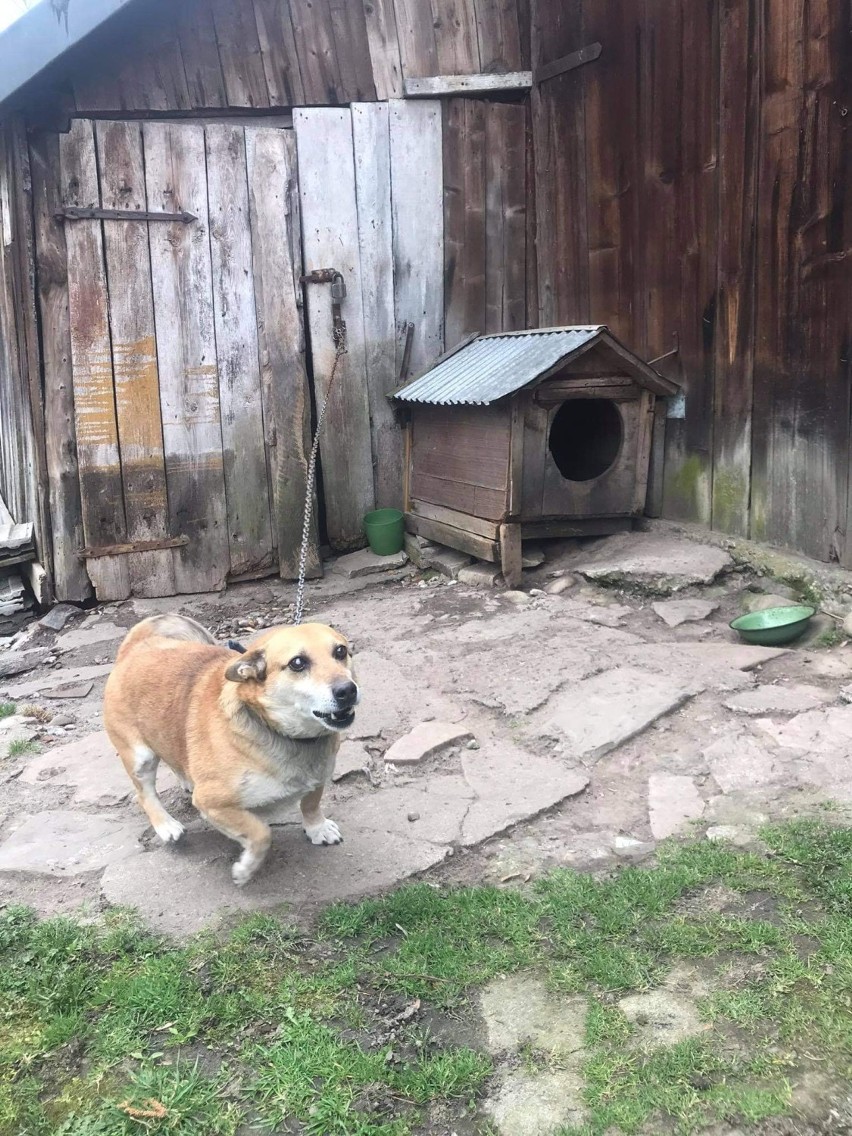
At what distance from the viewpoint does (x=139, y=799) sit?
3516 mm

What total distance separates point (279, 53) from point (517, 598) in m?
4.15

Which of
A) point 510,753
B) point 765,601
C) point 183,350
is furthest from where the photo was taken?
point 183,350

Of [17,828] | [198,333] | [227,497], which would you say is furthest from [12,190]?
[17,828]

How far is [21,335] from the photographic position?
21.0ft

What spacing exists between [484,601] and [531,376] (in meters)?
1.38

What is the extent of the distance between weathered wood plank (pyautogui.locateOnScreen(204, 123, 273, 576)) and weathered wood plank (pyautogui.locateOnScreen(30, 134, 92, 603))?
3.24ft

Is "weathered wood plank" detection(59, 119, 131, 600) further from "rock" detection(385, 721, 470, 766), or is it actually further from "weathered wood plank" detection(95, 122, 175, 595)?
"rock" detection(385, 721, 470, 766)

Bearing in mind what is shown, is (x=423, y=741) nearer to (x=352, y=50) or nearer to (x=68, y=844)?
(x=68, y=844)

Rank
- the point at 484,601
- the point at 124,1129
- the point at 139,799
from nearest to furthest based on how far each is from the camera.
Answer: the point at 124,1129 → the point at 139,799 → the point at 484,601

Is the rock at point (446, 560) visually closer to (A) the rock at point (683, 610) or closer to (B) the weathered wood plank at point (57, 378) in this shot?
(A) the rock at point (683, 610)

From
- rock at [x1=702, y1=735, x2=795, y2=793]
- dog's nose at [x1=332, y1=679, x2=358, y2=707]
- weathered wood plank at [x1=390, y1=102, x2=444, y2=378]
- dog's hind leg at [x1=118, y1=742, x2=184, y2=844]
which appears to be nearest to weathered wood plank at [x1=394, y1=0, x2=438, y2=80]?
Result: weathered wood plank at [x1=390, y1=102, x2=444, y2=378]

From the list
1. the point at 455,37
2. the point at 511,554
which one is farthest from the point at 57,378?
the point at 455,37

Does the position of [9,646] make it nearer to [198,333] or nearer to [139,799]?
[198,333]

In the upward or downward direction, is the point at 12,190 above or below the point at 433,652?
above
